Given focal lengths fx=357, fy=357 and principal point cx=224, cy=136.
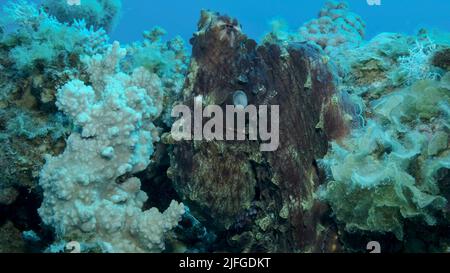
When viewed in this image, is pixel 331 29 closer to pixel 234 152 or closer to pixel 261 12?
pixel 234 152

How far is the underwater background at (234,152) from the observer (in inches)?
99.3

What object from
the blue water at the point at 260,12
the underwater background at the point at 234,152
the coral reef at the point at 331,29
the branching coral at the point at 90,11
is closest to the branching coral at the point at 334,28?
the coral reef at the point at 331,29

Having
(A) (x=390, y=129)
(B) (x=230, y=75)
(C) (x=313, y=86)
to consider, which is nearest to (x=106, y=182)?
(B) (x=230, y=75)

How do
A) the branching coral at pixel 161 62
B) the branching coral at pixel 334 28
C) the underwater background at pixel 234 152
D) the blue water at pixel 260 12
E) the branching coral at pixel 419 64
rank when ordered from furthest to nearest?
the blue water at pixel 260 12
the branching coral at pixel 334 28
the branching coral at pixel 161 62
the branching coral at pixel 419 64
the underwater background at pixel 234 152

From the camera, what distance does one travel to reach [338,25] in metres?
6.14

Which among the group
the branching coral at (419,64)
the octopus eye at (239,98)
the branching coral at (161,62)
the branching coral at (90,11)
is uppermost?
the branching coral at (90,11)

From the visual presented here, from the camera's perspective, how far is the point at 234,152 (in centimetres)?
297

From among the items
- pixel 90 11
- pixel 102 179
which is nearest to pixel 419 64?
pixel 102 179

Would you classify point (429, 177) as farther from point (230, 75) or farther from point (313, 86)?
point (230, 75)

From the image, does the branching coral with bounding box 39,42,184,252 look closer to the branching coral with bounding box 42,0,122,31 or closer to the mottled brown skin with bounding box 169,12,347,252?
the mottled brown skin with bounding box 169,12,347,252

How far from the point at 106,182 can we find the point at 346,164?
6.48 ft

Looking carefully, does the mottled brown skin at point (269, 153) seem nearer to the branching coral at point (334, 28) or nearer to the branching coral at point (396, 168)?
the branching coral at point (396, 168)
